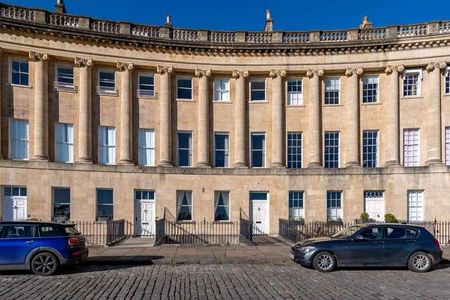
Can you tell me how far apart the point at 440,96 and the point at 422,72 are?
192 cm

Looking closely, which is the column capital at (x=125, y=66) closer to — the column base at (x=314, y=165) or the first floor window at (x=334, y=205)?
the column base at (x=314, y=165)

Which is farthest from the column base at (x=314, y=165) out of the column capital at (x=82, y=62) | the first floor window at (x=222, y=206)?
the column capital at (x=82, y=62)

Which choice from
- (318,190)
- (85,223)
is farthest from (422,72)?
(85,223)

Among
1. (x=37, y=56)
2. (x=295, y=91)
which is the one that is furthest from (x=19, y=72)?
(x=295, y=91)

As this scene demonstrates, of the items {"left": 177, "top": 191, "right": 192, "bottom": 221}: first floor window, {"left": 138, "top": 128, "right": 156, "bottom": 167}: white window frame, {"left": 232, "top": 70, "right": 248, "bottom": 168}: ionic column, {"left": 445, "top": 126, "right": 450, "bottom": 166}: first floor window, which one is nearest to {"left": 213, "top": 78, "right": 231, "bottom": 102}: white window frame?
{"left": 232, "top": 70, "right": 248, "bottom": 168}: ionic column

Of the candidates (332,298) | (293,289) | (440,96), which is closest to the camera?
(332,298)

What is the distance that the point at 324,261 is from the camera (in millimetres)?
13578

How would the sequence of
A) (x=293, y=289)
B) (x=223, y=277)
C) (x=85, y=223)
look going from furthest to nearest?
1. (x=85, y=223)
2. (x=223, y=277)
3. (x=293, y=289)

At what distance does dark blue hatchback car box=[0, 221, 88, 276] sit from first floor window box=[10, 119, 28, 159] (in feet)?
43.2

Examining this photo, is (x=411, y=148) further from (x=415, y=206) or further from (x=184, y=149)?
(x=184, y=149)

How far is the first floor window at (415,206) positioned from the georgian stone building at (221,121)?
3.3 inches

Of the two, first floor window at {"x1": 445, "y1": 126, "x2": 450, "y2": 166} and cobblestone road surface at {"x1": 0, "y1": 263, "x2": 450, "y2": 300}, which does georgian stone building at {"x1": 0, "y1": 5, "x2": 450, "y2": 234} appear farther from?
cobblestone road surface at {"x1": 0, "y1": 263, "x2": 450, "y2": 300}

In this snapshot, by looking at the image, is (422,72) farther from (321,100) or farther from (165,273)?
(165,273)

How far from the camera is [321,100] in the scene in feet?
91.5
